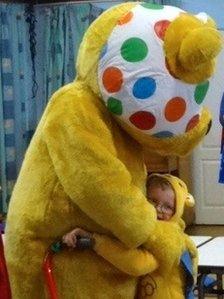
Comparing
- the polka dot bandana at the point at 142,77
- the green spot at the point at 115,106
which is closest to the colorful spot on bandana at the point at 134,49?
the polka dot bandana at the point at 142,77

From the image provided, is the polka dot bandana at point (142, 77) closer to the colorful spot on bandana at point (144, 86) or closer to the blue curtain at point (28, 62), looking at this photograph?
the colorful spot on bandana at point (144, 86)

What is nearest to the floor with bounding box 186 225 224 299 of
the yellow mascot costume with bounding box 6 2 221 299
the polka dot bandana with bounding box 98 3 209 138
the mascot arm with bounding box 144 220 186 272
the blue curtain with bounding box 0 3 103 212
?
the blue curtain with bounding box 0 3 103 212

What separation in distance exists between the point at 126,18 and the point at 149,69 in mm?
173

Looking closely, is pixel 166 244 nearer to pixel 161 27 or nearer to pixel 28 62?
pixel 161 27

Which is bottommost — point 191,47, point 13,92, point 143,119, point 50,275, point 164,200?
point 13,92

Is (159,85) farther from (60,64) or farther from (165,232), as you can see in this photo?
(60,64)

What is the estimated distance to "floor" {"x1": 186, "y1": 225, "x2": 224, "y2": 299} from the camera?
6.01 meters

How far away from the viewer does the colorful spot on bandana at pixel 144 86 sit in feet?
5.85

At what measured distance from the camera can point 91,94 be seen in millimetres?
1852

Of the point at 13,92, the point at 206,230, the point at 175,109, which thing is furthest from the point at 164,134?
the point at 206,230

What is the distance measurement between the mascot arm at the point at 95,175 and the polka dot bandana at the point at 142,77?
3.7 inches

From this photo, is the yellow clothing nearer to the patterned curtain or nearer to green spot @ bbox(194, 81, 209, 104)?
green spot @ bbox(194, 81, 209, 104)

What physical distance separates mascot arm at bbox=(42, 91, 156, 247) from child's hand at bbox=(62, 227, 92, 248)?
0.07m

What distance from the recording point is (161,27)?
1.79 metres
